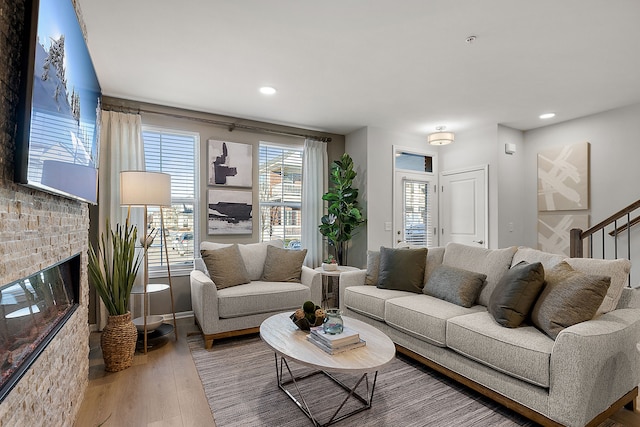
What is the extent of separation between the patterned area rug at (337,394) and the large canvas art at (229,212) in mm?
1797

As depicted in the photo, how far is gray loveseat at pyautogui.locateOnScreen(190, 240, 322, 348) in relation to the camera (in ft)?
10.1

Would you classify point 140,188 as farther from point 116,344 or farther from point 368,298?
point 368,298

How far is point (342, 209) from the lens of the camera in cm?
477

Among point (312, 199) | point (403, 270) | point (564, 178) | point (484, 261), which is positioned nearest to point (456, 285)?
point (484, 261)

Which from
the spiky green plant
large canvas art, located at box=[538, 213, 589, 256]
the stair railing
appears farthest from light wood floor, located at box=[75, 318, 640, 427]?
large canvas art, located at box=[538, 213, 589, 256]

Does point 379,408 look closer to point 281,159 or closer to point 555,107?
point 281,159

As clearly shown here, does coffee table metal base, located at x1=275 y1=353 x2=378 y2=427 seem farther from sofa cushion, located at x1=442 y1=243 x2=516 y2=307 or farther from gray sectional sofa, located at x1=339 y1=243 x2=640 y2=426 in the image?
sofa cushion, located at x1=442 y1=243 x2=516 y2=307

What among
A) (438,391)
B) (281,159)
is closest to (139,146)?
(281,159)

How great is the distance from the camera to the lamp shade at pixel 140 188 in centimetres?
302

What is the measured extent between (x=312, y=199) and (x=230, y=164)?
4.15 ft

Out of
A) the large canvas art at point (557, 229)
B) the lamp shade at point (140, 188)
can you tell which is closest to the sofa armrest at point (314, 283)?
the lamp shade at point (140, 188)

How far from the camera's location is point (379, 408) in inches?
82.0

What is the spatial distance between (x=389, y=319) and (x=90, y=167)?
8.05 feet

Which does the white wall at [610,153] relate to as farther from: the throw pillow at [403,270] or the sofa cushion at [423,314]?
the sofa cushion at [423,314]
